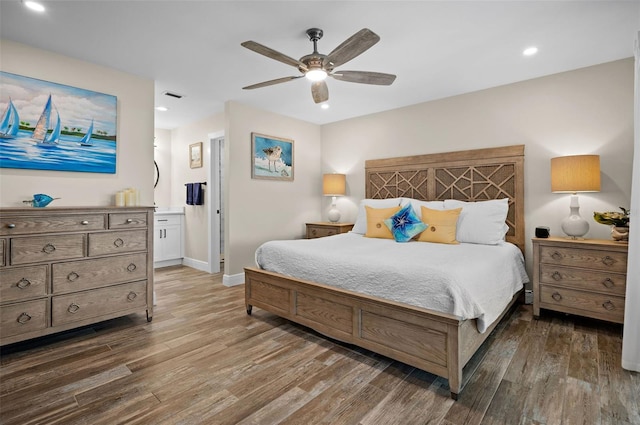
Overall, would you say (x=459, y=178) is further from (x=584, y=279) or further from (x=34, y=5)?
(x=34, y=5)

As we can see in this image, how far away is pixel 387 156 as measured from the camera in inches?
188

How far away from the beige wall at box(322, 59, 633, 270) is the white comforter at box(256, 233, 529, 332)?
2.77 ft

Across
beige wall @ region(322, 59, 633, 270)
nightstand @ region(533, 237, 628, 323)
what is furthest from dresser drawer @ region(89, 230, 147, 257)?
nightstand @ region(533, 237, 628, 323)

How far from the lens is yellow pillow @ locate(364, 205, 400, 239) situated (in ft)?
12.1

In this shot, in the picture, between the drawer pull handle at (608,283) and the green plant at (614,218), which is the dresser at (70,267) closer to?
the drawer pull handle at (608,283)

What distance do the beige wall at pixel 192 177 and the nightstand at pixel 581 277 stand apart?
4.56 m

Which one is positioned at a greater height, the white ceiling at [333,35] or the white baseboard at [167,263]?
the white ceiling at [333,35]

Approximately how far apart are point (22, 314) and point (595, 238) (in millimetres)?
5248

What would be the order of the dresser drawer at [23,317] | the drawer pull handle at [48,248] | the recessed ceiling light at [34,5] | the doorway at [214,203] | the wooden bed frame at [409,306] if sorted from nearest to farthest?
1. the wooden bed frame at [409,306]
2. the recessed ceiling light at [34,5]
3. the dresser drawer at [23,317]
4. the drawer pull handle at [48,248]
5. the doorway at [214,203]

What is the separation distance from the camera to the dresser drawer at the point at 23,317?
2277 mm

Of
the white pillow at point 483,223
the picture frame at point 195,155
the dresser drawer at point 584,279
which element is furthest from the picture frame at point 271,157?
the dresser drawer at point 584,279

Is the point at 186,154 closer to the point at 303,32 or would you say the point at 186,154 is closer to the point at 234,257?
the point at 234,257

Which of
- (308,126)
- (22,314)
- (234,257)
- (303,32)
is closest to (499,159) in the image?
(303,32)

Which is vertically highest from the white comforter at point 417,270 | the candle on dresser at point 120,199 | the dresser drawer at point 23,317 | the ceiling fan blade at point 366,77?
the ceiling fan blade at point 366,77
